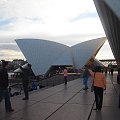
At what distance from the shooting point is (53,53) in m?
63.3

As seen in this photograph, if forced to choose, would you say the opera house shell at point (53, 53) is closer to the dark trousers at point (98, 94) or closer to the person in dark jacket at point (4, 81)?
the dark trousers at point (98, 94)

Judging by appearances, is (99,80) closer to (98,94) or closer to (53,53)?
(98,94)

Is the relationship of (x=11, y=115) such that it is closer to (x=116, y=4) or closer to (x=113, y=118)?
(x=113, y=118)

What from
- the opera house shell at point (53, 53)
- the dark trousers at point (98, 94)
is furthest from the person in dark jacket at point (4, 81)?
the opera house shell at point (53, 53)

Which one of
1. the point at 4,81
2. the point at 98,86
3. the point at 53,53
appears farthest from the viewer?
the point at 53,53

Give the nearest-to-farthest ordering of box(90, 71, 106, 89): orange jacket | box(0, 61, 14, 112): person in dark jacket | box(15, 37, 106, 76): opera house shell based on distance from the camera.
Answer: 1. box(0, 61, 14, 112): person in dark jacket
2. box(90, 71, 106, 89): orange jacket
3. box(15, 37, 106, 76): opera house shell

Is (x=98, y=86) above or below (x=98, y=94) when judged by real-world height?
above

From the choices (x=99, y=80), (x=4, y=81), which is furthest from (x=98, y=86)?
(x=4, y=81)

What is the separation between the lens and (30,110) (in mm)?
10188

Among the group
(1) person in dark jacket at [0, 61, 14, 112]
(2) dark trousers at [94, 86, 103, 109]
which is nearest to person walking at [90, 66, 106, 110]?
(2) dark trousers at [94, 86, 103, 109]

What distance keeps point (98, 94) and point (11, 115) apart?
2.93 metres

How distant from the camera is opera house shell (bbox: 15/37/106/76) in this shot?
6131cm

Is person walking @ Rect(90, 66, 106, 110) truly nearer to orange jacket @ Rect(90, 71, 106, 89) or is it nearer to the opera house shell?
orange jacket @ Rect(90, 71, 106, 89)

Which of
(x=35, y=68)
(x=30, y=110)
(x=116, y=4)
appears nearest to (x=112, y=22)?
(x=116, y=4)
